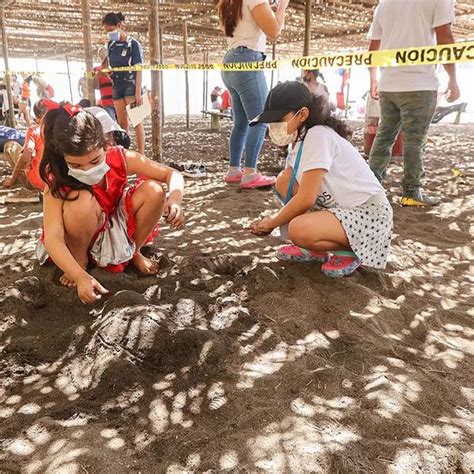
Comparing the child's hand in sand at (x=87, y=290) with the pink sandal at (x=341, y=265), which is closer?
the child's hand in sand at (x=87, y=290)

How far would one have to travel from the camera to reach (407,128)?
3.22 metres

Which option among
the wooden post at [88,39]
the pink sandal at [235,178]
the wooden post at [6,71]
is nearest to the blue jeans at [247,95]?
the pink sandal at [235,178]

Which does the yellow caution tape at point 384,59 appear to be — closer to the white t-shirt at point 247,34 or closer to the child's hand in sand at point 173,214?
the white t-shirt at point 247,34

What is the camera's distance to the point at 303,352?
158cm

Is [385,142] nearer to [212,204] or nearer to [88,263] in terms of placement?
[212,204]

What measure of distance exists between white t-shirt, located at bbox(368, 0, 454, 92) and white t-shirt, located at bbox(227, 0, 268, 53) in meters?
0.98

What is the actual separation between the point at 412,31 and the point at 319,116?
5.48ft

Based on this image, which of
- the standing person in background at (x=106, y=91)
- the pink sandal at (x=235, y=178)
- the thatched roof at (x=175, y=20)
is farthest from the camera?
the thatched roof at (x=175, y=20)

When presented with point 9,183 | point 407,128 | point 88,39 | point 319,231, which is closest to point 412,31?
point 407,128

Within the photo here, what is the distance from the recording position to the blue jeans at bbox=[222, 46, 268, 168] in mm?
3426

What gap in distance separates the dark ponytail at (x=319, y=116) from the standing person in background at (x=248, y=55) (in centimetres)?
144

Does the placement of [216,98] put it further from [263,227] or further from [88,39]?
[263,227]

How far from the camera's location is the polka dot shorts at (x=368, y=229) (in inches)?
81.7

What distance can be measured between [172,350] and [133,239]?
0.81 meters
